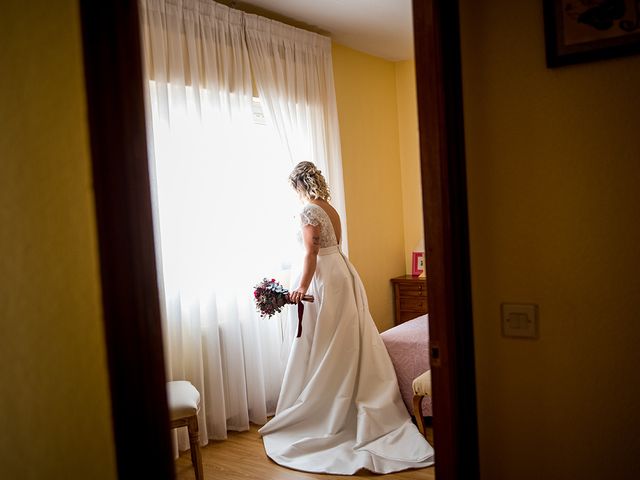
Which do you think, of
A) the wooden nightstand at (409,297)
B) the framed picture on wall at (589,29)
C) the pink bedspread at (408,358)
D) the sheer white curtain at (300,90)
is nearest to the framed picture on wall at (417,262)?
the wooden nightstand at (409,297)

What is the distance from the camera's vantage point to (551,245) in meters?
1.66

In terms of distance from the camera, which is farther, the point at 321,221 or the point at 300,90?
the point at 300,90

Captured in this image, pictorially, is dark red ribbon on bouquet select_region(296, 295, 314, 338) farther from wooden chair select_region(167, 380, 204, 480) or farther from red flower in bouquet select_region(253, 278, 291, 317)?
wooden chair select_region(167, 380, 204, 480)

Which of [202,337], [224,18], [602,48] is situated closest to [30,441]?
[602,48]

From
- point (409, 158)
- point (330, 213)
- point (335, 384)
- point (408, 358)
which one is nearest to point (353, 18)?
point (330, 213)

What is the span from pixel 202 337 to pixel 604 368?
2.73 meters

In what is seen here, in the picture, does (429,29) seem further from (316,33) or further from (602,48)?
(316,33)

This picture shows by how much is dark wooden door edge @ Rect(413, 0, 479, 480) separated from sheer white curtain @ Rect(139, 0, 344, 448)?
207 centimetres

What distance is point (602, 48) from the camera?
155 centimetres

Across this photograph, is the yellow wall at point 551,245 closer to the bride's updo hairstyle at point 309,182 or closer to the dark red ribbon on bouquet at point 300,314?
the dark red ribbon on bouquet at point 300,314

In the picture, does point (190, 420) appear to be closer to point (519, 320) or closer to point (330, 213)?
point (330, 213)

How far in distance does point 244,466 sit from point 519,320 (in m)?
2.24

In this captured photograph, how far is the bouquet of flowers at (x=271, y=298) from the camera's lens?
3834 mm

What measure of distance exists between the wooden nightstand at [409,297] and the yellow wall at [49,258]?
15.5 feet
